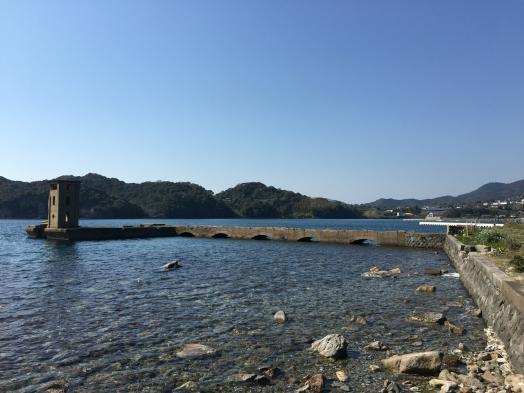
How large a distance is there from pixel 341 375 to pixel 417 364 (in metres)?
2.12

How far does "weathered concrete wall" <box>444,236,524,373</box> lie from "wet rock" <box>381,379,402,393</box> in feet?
10.6

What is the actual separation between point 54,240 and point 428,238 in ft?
208

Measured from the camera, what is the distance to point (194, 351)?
12.8 metres

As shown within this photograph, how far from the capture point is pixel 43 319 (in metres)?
17.0

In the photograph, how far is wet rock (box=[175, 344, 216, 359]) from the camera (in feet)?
40.9

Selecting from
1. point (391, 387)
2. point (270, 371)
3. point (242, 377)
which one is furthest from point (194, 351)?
point (391, 387)

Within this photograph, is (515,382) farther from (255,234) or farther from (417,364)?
(255,234)

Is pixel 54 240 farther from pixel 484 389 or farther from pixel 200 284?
pixel 484 389

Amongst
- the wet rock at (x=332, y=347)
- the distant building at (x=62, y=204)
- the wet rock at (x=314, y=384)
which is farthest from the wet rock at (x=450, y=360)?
the distant building at (x=62, y=204)

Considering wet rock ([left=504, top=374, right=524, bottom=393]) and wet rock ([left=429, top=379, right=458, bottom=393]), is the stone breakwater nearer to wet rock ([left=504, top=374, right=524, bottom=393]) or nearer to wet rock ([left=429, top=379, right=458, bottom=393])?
wet rock ([left=504, top=374, right=524, bottom=393])

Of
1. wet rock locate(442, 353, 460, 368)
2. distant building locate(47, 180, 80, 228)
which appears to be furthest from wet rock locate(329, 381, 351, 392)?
distant building locate(47, 180, 80, 228)

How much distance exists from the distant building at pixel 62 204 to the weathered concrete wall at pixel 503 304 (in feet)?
239

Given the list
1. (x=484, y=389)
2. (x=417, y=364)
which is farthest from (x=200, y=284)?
(x=484, y=389)

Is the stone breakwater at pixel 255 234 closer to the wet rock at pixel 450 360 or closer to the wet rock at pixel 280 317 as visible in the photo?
the wet rock at pixel 280 317
